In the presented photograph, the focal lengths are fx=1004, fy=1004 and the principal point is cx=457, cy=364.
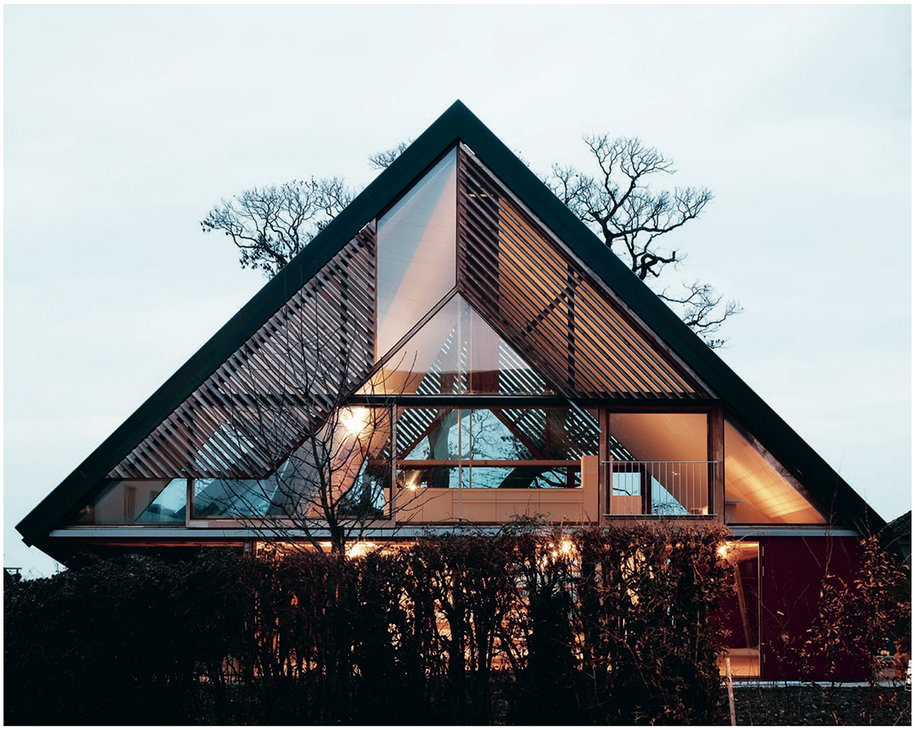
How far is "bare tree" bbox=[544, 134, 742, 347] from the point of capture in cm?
2414

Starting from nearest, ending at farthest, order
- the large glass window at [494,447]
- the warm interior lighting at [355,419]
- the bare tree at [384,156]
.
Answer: the warm interior lighting at [355,419] → the large glass window at [494,447] → the bare tree at [384,156]

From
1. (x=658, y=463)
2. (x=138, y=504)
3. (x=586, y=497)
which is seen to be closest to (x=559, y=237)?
(x=658, y=463)

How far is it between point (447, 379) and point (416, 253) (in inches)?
71.1

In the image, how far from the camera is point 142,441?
13570 millimetres

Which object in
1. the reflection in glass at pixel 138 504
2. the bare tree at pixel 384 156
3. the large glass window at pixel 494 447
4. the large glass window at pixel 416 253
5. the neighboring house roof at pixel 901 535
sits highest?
the bare tree at pixel 384 156

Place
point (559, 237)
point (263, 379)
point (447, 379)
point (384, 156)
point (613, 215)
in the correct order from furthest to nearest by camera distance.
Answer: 1. point (384, 156)
2. point (613, 215)
3. point (447, 379)
4. point (263, 379)
5. point (559, 237)

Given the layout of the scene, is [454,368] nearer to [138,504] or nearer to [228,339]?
[228,339]

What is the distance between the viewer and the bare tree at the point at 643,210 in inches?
950

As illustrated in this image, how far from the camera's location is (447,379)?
13891mm

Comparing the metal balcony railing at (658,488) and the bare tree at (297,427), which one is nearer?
the bare tree at (297,427)

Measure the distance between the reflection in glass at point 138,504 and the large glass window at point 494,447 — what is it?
10.3 ft

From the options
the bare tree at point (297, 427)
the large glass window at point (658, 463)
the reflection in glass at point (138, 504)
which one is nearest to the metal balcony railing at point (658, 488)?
the large glass window at point (658, 463)

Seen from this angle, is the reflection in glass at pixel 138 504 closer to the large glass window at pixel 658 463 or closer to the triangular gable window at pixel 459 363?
the triangular gable window at pixel 459 363

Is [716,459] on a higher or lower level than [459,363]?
lower
